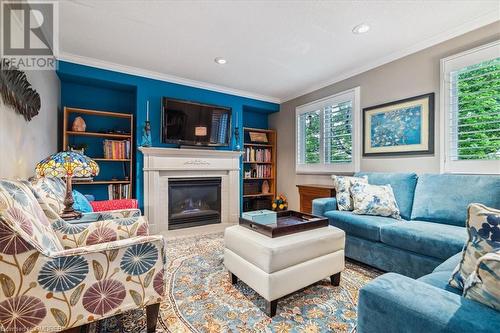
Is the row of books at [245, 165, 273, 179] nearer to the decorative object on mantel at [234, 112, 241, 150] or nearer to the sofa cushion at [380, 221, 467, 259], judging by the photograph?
the decorative object on mantel at [234, 112, 241, 150]

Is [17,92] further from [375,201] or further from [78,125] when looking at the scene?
[375,201]

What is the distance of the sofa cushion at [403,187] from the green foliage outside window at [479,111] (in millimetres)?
482

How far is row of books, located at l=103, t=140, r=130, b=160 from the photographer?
322 centimetres

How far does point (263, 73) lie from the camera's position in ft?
11.0

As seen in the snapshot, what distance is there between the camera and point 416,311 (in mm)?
664

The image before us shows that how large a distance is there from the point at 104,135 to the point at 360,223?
11.2ft

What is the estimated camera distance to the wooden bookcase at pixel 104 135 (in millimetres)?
3125

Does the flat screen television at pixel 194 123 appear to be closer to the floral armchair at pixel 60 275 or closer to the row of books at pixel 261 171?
the row of books at pixel 261 171

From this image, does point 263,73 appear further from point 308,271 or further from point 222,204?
point 308,271

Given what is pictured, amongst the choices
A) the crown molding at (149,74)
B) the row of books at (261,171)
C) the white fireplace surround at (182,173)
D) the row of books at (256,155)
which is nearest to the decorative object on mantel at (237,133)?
the white fireplace surround at (182,173)

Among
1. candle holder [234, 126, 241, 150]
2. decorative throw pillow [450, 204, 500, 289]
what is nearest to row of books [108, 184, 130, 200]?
candle holder [234, 126, 241, 150]

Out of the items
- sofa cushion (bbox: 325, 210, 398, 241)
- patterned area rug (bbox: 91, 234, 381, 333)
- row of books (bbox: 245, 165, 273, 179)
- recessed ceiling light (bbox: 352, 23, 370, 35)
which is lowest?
patterned area rug (bbox: 91, 234, 381, 333)

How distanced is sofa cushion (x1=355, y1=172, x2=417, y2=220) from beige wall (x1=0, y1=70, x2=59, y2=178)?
3.36 metres

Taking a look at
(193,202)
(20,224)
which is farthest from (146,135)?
(20,224)
